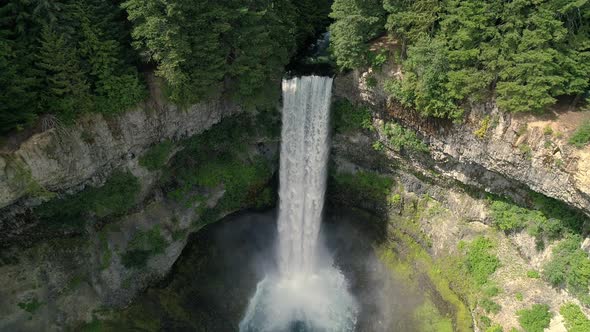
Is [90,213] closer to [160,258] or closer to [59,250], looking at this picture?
[59,250]

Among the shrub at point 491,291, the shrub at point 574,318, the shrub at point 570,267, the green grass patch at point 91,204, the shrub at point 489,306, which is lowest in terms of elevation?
the shrub at point 489,306

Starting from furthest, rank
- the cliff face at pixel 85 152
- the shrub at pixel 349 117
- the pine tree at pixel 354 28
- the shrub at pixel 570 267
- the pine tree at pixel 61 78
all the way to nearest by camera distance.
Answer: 1. the shrub at pixel 349 117
2. the pine tree at pixel 354 28
3. the shrub at pixel 570 267
4. the cliff face at pixel 85 152
5. the pine tree at pixel 61 78

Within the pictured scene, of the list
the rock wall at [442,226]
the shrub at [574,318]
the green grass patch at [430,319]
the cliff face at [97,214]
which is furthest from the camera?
the green grass patch at [430,319]

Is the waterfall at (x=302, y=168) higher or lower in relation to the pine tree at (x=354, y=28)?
lower

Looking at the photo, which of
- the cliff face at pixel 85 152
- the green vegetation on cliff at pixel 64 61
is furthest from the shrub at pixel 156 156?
the green vegetation on cliff at pixel 64 61

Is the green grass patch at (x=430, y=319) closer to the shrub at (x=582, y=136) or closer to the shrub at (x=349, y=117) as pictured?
the shrub at (x=349, y=117)

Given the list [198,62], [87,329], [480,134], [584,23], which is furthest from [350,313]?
[584,23]

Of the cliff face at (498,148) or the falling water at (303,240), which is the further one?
the falling water at (303,240)
